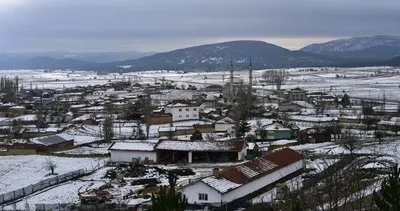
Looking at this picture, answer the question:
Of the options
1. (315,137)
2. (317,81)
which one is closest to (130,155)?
(315,137)

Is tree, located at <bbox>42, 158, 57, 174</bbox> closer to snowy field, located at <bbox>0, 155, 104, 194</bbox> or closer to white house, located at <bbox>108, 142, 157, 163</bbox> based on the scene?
snowy field, located at <bbox>0, 155, 104, 194</bbox>

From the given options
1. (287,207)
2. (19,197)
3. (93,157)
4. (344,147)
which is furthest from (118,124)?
(287,207)

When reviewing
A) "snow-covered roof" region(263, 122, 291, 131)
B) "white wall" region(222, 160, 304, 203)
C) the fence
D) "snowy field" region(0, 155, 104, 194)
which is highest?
"snow-covered roof" region(263, 122, 291, 131)

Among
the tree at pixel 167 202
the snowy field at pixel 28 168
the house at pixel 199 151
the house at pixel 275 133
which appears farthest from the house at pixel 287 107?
the tree at pixel 167 202

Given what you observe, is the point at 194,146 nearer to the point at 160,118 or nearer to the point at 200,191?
the point at 200,191

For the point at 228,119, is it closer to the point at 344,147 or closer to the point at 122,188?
the point at 344,147

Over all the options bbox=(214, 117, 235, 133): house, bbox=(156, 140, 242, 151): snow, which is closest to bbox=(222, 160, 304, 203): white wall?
bbox=(156, 140, 242, 151): snow
